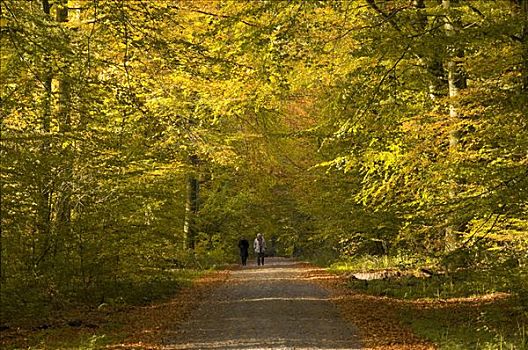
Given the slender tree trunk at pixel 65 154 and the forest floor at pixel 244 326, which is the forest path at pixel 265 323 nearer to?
the forest floor at pixel 244 326

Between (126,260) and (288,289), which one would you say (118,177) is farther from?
(288,289)

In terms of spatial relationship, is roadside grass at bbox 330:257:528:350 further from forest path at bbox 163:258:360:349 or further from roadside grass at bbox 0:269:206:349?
roadside grass at bbox 0:269:206:349

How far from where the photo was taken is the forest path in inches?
349

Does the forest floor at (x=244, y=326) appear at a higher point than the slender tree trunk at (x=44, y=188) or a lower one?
lower

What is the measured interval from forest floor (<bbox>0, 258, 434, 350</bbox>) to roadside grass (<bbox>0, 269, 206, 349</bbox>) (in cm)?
2

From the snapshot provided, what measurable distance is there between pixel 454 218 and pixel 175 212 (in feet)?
24.5

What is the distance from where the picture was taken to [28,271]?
9.14 m

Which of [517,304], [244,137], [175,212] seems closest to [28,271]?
[175,212]

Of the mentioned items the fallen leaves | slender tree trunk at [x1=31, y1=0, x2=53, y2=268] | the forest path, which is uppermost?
slender tree trunk at [x1=31, y1=0, x2=53, y2=268]

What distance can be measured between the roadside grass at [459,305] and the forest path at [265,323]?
1306 mm

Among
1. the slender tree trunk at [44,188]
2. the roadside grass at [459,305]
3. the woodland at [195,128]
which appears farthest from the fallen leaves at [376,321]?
the slender tree trunk at [44,188]

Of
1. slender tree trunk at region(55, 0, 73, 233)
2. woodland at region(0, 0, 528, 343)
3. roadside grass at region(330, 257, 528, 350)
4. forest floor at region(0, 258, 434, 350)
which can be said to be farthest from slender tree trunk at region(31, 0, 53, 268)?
roadside grass at region(330, 257, 528, 350)

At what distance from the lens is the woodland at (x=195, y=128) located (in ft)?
26.6

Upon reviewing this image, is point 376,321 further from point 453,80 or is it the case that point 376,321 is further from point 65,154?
point 65,154
